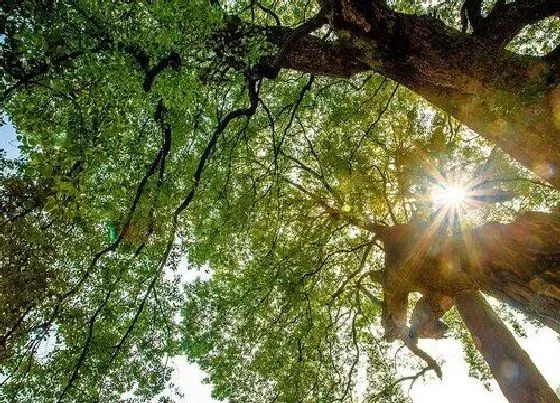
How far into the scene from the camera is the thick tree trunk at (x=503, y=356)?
7512mm

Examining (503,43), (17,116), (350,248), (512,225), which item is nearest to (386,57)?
(503,43)

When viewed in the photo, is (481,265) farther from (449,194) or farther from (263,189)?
(263,189)

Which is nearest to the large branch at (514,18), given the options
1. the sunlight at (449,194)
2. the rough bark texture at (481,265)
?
the rough bark texture at (481,265)

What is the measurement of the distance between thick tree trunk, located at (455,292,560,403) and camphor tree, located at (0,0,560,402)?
0.05 meters

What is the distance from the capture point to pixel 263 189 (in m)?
15.0

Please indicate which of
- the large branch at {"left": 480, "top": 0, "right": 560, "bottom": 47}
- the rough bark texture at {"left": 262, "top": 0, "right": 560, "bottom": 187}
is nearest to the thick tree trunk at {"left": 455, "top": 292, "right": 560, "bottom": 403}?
the rough bark texture at {"left": 262, "top": 0, "right": 560, "bottom": 187}

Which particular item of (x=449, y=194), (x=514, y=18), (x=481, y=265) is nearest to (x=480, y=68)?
(x=514, y=18)

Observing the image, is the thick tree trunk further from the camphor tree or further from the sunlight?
the sunlight

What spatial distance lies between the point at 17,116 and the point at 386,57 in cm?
583

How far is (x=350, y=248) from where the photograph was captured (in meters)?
15.8

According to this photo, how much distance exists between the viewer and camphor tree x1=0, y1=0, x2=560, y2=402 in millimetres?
5668

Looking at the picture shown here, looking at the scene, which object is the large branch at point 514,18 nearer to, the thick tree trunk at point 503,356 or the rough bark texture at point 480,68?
the rough bark texture at point 480,68

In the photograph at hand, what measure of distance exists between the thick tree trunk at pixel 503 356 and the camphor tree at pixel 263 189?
47 millimetres

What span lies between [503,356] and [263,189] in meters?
9.42
